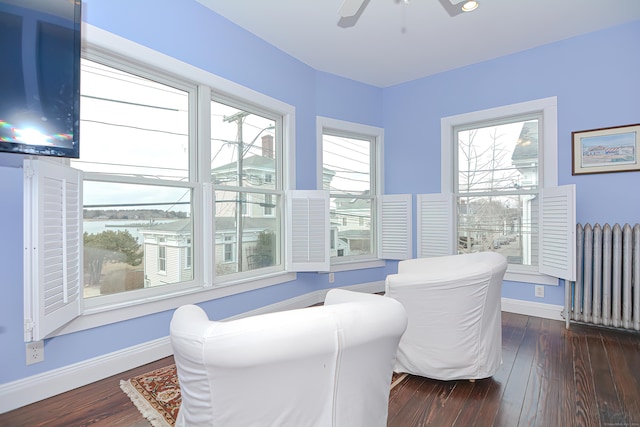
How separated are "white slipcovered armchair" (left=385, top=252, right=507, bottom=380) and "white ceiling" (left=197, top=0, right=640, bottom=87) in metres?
2.11

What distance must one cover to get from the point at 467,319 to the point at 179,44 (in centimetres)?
279

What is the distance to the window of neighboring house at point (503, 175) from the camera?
11.6 ft

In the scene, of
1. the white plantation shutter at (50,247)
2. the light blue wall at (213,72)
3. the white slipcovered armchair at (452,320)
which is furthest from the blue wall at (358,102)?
the white slipcovered armchair at (452,320)

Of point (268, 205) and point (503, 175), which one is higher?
point (503, 175)

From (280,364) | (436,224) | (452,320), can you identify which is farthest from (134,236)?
(436,224)

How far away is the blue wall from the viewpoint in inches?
75.3

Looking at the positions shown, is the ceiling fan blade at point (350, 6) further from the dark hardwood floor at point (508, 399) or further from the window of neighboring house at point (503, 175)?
the window of neighboring house at point (503, 175)

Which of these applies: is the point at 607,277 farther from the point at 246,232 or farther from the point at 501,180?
the point at 246,232

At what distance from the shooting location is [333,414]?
95 centimetres

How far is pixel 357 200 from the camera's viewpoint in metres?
4.45

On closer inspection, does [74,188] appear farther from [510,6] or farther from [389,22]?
[510,6]

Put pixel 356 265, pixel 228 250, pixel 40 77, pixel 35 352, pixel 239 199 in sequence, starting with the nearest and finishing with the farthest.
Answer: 1. pixel 40 77
2. pixel 35 352
3. pixel 228 250
4. pixel 239 199
5. pixel 356 265

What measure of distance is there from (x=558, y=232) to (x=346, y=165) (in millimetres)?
2389

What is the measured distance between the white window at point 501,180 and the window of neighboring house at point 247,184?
6.26 ft
